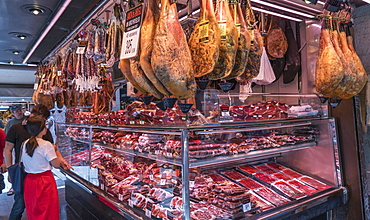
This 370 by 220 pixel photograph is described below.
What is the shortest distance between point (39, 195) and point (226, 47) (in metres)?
3.13

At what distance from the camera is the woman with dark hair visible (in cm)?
341

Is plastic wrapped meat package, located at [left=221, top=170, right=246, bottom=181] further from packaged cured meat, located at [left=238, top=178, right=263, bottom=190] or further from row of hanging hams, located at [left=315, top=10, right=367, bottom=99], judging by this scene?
row of hanging hams, located at [left=315, top=10, right=367, bottom=99]

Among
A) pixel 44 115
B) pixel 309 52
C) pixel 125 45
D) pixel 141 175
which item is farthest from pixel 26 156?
pixel 309 52

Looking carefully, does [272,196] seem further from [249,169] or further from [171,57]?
[171,57]

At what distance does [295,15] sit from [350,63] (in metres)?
1.09

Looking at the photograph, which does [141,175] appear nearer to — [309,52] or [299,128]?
[299,128]

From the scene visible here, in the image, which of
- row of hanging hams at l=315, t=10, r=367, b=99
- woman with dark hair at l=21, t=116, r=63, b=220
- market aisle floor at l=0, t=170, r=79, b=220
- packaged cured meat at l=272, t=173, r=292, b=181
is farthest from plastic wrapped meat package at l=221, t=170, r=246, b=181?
market aisle floor at l=0, t=170, r=79, b=220

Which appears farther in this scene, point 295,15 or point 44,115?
point 44,115

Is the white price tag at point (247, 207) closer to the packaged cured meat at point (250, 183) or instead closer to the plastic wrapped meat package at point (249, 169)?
the packaged cured meat at point (250, 183)

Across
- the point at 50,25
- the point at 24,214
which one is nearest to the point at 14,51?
the point at 50,25

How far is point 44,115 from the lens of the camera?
4.55m

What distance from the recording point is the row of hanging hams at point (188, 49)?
1.45 meters

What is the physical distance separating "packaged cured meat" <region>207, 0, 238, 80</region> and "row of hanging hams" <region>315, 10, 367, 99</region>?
1267 millimetres

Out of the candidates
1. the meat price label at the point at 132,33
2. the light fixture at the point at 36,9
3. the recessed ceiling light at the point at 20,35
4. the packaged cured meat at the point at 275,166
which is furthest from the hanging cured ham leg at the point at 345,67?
the recessed ceiling light at the point at 20,35
